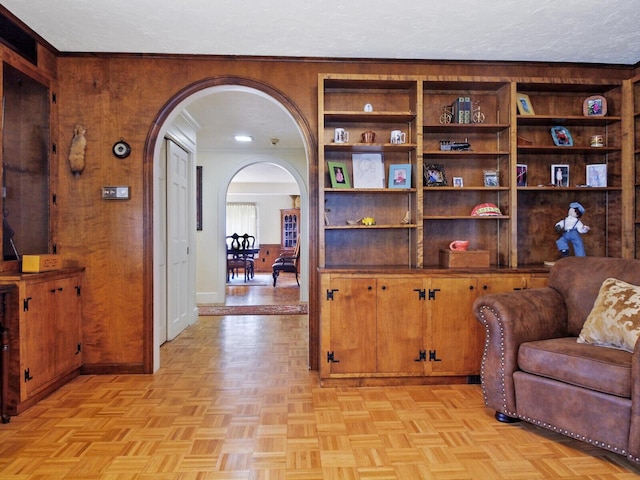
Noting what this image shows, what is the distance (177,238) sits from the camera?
4.95 metres

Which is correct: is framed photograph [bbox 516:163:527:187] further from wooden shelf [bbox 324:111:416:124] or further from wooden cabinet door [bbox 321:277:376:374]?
wooden cabinet door [bbox 321:277:376:374]

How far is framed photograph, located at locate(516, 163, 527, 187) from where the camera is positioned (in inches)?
146

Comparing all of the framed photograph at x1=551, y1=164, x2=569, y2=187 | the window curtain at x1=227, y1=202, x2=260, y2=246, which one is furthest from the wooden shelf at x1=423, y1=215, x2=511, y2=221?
the window curtain at x1=227, y1=202, x2=260, y2=246

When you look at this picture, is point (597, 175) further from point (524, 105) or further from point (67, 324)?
point (67, 324)

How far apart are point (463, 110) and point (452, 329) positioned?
1816 millimetres

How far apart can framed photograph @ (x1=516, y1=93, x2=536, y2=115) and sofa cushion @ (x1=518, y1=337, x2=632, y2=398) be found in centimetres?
203

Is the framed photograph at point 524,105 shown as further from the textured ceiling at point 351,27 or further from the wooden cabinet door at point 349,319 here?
the wooden cabinet door at point 349,319

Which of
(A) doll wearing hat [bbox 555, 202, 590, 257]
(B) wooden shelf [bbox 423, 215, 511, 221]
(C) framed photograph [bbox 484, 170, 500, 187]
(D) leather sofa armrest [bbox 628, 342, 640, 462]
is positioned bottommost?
(D) leather sofa armrest [bbox 628, 342, 640, 462]

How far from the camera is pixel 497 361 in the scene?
2.55 metres

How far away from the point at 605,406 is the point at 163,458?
225 centimetres

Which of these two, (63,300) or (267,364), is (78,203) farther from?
(267,364)

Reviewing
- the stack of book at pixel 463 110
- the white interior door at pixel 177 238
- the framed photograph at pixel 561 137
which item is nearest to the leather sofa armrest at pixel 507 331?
the stack of book at pixel 463 110

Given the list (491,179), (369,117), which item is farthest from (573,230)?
(369,117)

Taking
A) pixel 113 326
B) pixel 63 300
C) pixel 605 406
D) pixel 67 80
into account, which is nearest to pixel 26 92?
pixel 67 80
